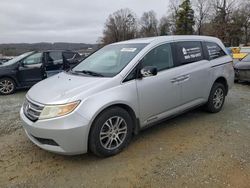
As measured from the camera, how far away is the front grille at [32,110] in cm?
331

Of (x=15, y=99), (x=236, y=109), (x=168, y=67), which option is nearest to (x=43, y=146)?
(x=168, y=67)

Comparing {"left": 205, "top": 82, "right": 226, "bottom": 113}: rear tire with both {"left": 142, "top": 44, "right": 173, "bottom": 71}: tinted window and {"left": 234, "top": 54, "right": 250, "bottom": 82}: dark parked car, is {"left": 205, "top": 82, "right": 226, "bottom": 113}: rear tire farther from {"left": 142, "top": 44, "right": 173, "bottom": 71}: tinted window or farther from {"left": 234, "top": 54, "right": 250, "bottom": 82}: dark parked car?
{"left": 234, "top": 54, "right": 250, "bottom": 82}: dark parked car

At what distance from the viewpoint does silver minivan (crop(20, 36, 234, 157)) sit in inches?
126

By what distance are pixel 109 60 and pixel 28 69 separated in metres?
5.62

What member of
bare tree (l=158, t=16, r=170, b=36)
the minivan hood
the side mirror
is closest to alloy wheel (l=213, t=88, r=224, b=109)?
the side mirror

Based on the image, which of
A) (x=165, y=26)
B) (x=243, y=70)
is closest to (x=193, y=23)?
(x=165, y=26)

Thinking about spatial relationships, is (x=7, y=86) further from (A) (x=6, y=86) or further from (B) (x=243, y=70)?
(B) (x=243, y=70)

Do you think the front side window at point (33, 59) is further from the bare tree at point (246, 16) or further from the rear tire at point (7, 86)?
the bare tree at point (246, 16)

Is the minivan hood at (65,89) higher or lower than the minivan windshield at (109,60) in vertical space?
lower

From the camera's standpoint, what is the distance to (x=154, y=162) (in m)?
3.39

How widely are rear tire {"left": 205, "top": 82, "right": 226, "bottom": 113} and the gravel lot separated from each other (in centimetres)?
50

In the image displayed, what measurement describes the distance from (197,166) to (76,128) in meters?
1.61

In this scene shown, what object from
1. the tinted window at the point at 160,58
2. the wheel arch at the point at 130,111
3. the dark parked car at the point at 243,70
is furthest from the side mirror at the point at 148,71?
the dark parked car at the point at 243,70

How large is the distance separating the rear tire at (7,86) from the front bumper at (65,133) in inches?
240
